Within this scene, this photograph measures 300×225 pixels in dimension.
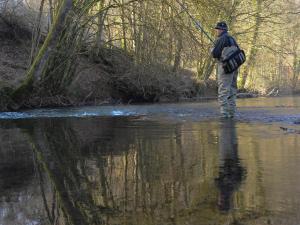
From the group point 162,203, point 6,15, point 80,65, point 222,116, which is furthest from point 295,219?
point 6,15

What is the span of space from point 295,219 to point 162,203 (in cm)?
114

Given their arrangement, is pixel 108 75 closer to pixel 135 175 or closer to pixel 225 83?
pixel 225 83

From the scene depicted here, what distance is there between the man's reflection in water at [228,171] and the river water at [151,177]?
0.01 meters

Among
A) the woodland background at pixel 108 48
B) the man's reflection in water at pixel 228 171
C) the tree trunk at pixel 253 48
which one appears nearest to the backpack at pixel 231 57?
the man's reflection in water at pixel 228 171

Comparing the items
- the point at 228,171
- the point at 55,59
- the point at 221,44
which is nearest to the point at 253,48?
the point at 55,59

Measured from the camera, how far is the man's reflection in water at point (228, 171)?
4.60m

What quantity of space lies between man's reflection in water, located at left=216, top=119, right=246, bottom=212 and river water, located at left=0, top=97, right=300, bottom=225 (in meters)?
0.01

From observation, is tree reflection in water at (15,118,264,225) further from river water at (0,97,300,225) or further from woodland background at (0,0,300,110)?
woodland background at (0,0,300,110)

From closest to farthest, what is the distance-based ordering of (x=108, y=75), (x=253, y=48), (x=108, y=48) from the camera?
(x=108, y=48), (x=108, y=75), (x=253, y=48)

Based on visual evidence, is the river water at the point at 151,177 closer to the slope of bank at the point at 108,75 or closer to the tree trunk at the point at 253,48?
the slope of bank at the point at 108,75

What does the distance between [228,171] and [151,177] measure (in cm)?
86

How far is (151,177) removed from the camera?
5.64 meters

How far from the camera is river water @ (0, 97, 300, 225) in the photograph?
4.20 meters

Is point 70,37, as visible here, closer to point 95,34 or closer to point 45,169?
point 95,34
